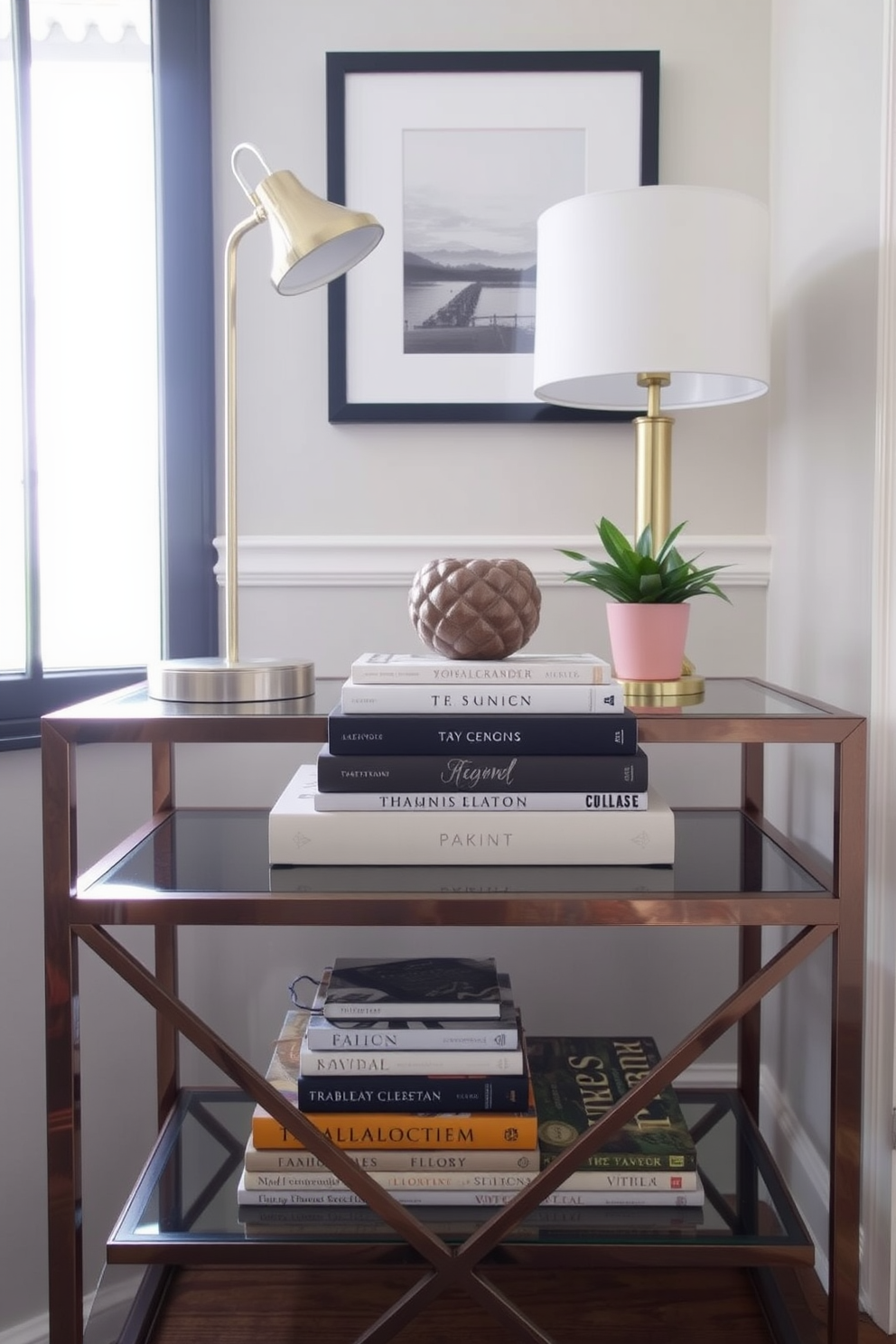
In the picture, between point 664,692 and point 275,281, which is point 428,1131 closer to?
point 664,692

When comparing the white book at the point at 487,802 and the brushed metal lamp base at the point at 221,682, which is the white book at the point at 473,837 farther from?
the brushed metal lamp base at the point at 221,682

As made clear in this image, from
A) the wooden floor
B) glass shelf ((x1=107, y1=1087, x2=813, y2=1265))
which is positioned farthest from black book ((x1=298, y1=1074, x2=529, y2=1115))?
the wooden floor

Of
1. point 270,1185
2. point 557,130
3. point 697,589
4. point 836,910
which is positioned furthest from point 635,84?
point 270,1185

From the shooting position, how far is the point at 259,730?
0.91 m

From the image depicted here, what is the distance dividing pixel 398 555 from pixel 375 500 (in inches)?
3.6

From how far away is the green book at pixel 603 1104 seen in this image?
1038 mm

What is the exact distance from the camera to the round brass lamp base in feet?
3.40

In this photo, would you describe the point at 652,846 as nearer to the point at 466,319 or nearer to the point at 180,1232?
the point at 180,1232

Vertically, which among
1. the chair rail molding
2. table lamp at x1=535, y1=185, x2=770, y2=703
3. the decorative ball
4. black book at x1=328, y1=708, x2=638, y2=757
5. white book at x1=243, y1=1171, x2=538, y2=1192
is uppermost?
table lamp at x1=535, y1=185, x2=770, y2=703

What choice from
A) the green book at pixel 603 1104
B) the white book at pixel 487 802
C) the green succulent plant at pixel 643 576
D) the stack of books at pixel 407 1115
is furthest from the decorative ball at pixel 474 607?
the green book at pixel 603 1104

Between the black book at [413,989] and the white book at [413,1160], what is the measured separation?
0.14 metres

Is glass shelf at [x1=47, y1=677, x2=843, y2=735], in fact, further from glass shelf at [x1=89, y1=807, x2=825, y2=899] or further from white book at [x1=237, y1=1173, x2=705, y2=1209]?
white book at [x1=237, y1=1173, x2=705, y2=1209]

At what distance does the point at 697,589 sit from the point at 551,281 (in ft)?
1.40

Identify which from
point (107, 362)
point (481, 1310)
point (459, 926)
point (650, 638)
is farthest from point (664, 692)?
point (107, 362)
